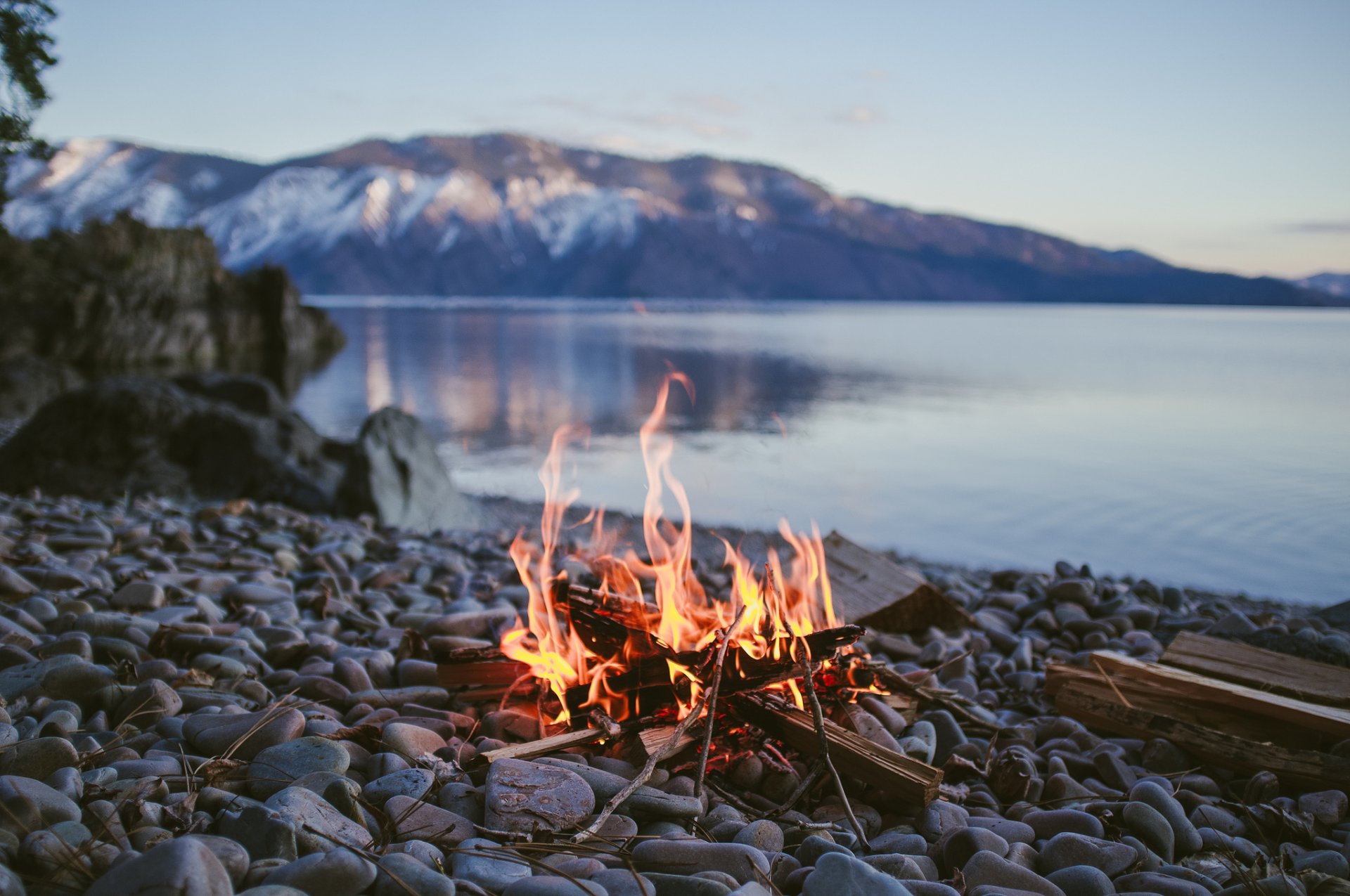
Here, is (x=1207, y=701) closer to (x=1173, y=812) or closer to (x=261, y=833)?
(x=1173, y=812)

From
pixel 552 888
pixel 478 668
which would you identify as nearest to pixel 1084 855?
pixel 552 888

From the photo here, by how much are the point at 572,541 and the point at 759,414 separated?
13.2 m

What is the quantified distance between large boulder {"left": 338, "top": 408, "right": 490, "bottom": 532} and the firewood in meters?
6.13

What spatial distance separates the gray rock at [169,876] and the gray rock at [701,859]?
1.08 metres

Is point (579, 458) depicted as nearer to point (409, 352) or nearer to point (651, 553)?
point (651, 553)

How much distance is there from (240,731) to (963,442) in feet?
52.7

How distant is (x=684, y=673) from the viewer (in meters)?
3.37

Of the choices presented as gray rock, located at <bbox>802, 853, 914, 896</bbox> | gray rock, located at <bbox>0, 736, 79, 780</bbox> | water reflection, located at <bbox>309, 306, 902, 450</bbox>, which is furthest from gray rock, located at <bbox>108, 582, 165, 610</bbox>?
water reflection, located at <bbox>309, 306, 902, 450</bbox>

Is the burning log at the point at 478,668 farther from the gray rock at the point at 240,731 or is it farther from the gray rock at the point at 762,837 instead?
the gray rock at the point at 762,837

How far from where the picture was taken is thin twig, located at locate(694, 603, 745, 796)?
2.96 meters

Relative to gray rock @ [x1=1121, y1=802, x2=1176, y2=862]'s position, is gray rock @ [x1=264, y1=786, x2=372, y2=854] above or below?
above

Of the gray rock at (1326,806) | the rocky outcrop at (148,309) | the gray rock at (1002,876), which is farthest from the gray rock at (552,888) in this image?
the rocky outcrop at (148,309)

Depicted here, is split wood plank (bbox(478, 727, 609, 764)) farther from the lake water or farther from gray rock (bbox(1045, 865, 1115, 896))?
the lake water

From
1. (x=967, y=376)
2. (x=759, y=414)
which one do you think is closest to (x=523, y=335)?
(x=967, y=376)
